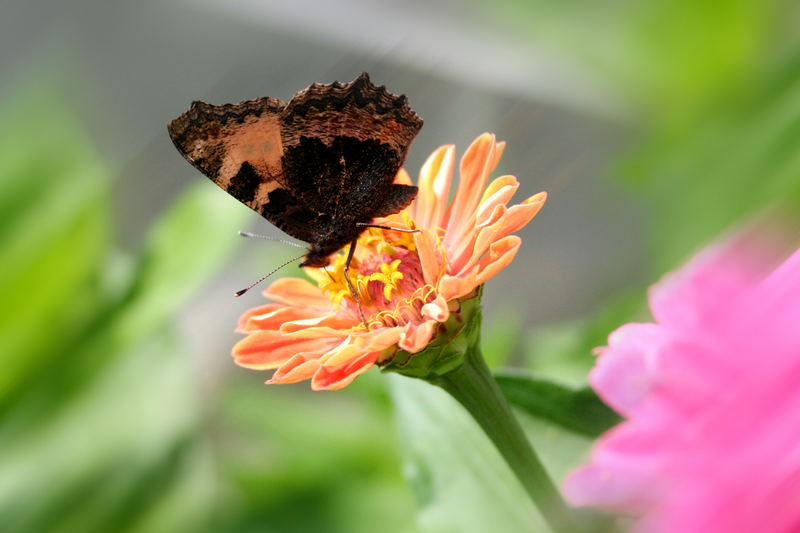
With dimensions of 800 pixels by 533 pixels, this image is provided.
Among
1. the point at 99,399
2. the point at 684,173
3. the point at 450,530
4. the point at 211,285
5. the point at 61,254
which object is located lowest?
the point at 450,530

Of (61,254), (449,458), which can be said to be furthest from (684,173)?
(61,254)

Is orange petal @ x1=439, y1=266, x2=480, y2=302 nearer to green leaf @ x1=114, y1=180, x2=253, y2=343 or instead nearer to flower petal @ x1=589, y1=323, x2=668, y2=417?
flower petal @ x1=589, y1=323, x2=668, y2=417

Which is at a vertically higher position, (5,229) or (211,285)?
(211,285)

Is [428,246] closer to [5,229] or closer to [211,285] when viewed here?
[5,229]

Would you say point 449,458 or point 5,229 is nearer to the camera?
point 449,458

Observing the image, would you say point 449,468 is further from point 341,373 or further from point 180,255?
point 180,255

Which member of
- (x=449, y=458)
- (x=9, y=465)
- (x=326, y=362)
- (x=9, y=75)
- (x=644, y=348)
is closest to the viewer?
(x=644, y=348)
